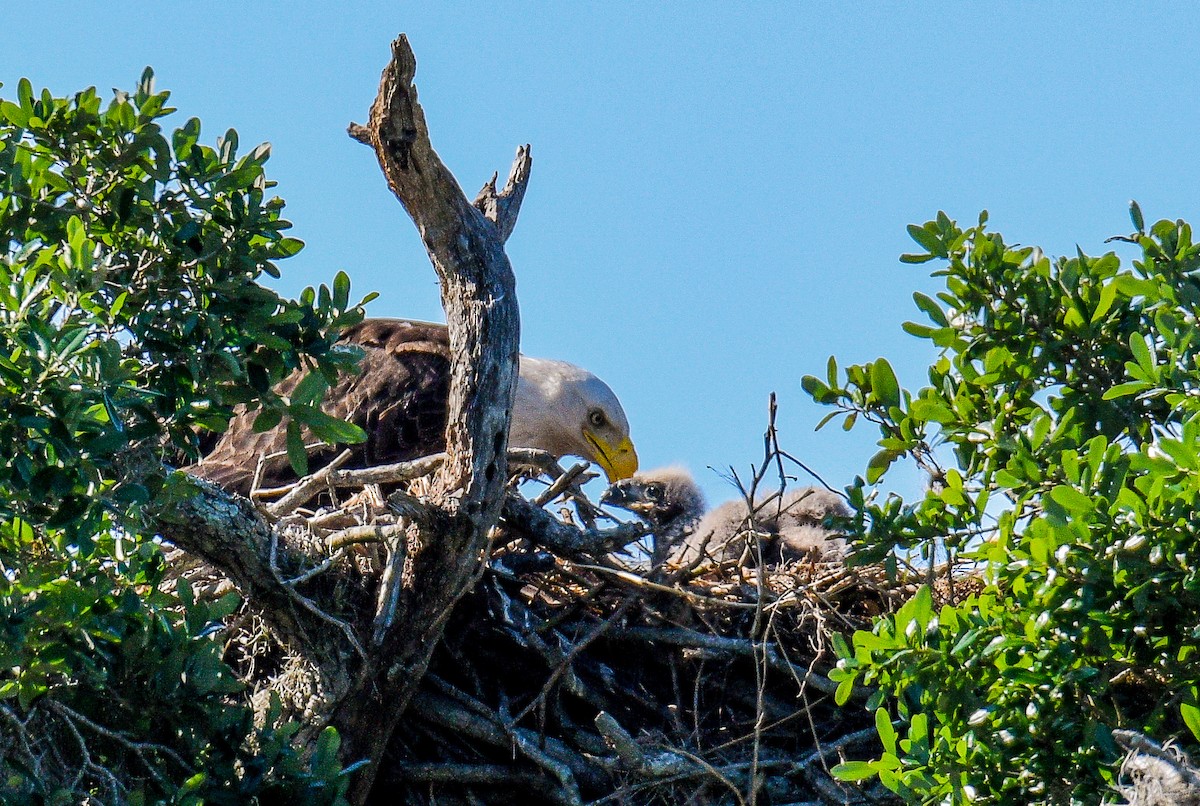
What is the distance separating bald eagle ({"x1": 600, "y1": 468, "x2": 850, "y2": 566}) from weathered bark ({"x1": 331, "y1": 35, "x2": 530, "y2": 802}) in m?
1.10

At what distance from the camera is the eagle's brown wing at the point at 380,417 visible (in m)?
6.10

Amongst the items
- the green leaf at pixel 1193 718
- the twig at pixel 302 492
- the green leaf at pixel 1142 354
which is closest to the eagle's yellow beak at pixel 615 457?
the twig at pixel 302 492

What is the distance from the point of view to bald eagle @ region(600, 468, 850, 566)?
5.43m

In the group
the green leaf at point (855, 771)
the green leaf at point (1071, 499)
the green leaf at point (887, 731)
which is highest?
the green leaf at point (1071, 499)

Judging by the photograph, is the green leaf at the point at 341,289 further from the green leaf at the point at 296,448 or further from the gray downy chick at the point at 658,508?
the gray downy chick at the point at 658,508

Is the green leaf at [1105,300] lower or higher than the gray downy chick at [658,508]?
higher

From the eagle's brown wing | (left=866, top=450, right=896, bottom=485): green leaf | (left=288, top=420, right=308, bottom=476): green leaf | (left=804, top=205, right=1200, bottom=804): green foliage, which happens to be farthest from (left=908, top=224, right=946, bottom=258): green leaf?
the eagle's brown wing

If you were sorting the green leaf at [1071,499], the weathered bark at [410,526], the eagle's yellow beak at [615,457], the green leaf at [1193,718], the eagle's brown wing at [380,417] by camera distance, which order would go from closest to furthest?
the green leaf at [1193,718] → the green leaf at [1071,499] → the weathered bark at [410,526] → the eagle's brown wing at [380,417] → the eagle's yellow beak at [615,457]

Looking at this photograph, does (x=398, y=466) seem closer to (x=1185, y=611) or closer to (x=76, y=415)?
(x=76, y=415)

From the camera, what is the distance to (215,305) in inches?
129

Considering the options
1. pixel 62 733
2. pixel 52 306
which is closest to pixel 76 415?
pixel 52 306

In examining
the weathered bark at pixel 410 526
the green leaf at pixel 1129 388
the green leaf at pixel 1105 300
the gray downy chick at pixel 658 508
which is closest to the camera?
the green leaf at pixel 1129 388

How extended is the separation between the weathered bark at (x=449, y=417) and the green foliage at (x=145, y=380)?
748mm

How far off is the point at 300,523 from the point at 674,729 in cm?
144
